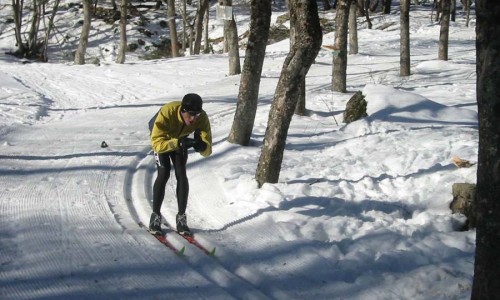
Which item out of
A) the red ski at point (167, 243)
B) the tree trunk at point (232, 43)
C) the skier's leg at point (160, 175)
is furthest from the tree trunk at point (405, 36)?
the red ski at point (167, 243)

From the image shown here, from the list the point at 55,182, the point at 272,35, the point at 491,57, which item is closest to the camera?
the point at 491,57

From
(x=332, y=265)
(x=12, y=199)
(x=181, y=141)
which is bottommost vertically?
(x=332, y=265)

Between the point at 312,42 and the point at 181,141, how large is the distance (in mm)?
A: 2143

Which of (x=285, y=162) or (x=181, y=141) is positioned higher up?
(x=181, y=141)

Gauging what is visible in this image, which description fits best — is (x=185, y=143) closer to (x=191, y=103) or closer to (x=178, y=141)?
(x=178, y=141)

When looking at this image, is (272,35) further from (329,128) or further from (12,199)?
(12,199)

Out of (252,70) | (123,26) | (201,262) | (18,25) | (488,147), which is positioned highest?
(18,25)

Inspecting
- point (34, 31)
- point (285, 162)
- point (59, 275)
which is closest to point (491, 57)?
point (59, 275)

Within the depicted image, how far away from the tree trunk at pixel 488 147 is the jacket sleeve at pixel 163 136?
3.08 m

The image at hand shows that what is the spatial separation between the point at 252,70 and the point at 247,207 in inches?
111

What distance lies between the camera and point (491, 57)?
10.5 feet

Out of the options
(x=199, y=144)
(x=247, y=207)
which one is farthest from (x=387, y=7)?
(x=199, y=144)

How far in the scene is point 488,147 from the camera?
327 cm

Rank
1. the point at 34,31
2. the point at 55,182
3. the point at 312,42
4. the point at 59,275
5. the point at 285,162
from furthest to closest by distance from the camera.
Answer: the point at 34,31, the point at 285,162, the point at 55,182, the point at 312,42, the point at 59,275
